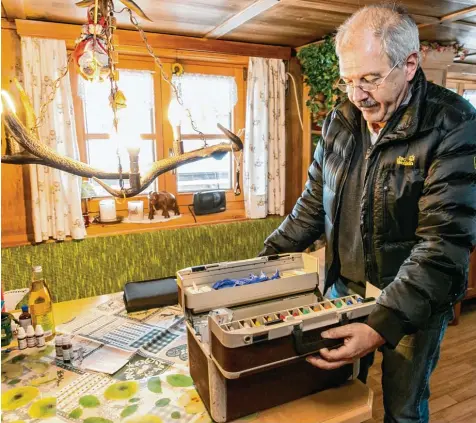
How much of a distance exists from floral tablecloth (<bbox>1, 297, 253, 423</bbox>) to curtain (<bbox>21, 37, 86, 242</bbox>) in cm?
136

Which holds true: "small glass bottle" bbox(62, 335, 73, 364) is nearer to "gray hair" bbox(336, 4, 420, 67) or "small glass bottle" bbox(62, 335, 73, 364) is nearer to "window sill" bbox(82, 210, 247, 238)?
"gray hair" bbox(336, 4, 420, 67)

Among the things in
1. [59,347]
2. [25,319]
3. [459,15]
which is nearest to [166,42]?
[459,15]

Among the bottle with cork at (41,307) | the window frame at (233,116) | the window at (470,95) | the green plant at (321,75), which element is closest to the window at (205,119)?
the window frame at (233,116)

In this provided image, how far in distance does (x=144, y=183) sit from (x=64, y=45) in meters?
1.58

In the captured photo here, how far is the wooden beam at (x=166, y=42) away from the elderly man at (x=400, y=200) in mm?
1834

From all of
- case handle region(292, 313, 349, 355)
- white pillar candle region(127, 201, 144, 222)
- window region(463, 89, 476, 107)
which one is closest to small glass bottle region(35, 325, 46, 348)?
case handle region(292, 313, 349, 355)

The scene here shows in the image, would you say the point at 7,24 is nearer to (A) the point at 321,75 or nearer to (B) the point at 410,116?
(A) the point at 321,75

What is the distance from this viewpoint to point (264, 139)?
312cm

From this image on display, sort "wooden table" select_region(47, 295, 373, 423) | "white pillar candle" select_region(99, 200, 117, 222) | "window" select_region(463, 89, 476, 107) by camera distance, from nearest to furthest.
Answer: "wooden table" select_region(47, 295, 373, 423), "white pillar candle" select_region(99, 200, 117, 222), "window" select_region(463, 89, 476, 107)

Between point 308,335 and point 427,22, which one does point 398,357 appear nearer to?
point 308,335

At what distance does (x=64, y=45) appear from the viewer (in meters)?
2.48

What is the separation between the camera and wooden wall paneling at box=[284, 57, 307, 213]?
10.7 ft

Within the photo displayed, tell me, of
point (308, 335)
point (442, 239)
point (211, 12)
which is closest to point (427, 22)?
point (211, 12)

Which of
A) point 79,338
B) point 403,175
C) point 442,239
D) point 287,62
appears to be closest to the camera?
point 442,239
